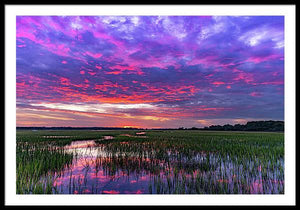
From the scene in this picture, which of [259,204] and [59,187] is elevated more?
[259,204]

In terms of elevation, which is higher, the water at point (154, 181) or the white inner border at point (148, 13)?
the white inner border at point (148, 13)

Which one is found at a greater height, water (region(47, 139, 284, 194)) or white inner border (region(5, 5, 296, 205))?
white inner border (region(5, 5, 296, 205))

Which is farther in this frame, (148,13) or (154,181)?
(154,181)

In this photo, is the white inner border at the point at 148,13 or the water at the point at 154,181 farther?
the water at the point at 154,181

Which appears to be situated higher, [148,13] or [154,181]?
[148,13]

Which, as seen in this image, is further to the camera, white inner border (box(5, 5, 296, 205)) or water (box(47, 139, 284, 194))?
water (box(47, 139, 284, 194))

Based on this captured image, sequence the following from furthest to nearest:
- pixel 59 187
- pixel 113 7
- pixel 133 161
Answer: pixel 133 161 → pixel 59 187 → pixel 113 7

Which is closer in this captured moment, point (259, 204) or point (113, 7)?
point (259, 204)
